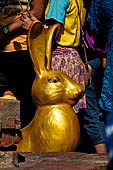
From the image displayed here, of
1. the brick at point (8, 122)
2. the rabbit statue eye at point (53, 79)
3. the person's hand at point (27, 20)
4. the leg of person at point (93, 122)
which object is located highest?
the person's hand at point (27, 20)

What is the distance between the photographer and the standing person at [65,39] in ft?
8.56

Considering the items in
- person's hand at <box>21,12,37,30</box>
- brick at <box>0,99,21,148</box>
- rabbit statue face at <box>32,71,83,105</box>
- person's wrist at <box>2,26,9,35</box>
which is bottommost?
brick at <box>0,99,21,148</box>

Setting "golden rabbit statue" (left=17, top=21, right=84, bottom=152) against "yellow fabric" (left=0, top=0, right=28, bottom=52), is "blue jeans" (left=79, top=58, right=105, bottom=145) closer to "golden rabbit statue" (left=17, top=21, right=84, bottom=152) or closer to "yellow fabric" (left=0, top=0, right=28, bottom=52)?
"golden rabbit statue" (left=17, top=21, right=84, bottom=152)

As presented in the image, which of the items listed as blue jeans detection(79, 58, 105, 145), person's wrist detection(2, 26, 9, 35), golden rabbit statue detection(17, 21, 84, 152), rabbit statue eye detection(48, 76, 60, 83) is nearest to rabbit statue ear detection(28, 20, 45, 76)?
golden rabbit statue detection(17, 21, 84, 152)

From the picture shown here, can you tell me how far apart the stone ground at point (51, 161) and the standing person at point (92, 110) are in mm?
A: 882

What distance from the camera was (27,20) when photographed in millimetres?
2625

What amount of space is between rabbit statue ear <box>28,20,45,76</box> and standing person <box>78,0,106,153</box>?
0.51 m

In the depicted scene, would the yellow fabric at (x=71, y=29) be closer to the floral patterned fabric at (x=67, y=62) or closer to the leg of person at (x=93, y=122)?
the floral patterned fabric at (x=67, y=62)

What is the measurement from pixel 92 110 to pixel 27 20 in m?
0.89

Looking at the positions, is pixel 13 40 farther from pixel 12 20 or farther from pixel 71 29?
pixel 71 29

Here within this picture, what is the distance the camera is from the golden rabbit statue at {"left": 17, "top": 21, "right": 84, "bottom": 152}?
7.39 feet

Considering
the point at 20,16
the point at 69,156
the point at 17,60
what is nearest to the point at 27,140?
the point at 69,156

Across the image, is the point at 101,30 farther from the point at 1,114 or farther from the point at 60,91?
the point at 1,114

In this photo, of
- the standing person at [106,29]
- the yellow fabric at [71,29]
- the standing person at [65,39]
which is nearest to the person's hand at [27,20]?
the standing person at [65,39]
